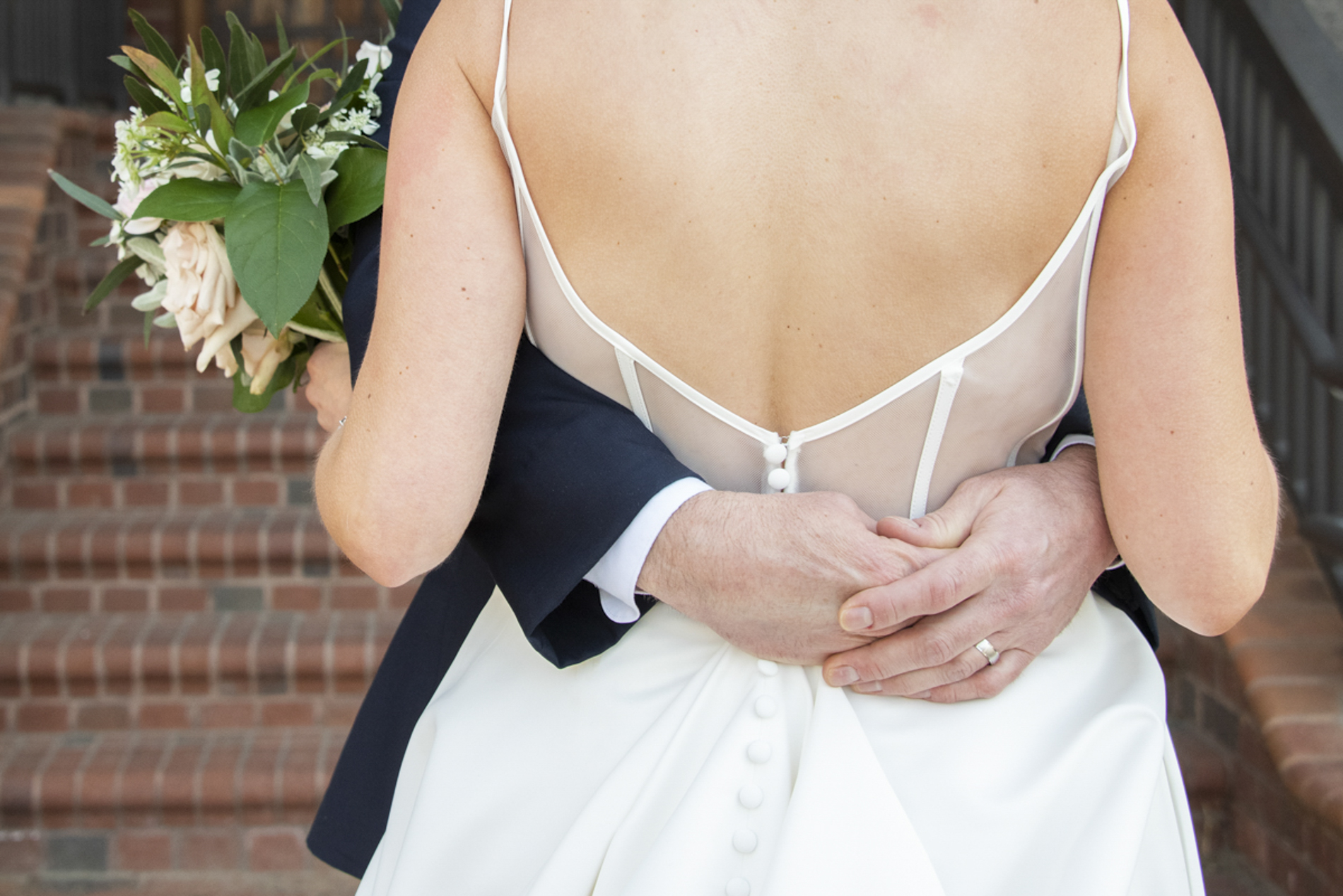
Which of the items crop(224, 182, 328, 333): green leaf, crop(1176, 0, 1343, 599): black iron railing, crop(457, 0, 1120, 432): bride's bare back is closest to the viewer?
crop(457, 0, 1120, 432): bride's bare back

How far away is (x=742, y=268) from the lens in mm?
933

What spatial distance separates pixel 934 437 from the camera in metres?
1.02

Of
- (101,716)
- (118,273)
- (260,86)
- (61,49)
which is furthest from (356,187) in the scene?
→ (61,49)

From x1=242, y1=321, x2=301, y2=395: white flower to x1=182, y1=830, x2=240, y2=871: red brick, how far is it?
234 cm

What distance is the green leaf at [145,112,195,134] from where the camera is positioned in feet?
4.41

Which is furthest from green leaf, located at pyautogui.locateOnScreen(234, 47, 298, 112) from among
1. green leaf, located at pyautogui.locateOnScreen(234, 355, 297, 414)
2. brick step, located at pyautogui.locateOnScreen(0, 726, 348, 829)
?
brick step, located at pyautogui.locateOnScreen(0, 726, 348, 829)

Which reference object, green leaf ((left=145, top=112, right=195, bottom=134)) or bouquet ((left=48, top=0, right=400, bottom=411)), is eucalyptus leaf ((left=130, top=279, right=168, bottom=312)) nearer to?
bouquet ((left=48, top=0, right=400, bottom=411))

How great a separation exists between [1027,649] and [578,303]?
0.54 metres

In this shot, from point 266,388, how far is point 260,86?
0.43 m

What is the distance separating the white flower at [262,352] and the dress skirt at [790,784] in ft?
2.09

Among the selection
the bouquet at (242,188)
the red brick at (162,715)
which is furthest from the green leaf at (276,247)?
the red brick at (162,715)

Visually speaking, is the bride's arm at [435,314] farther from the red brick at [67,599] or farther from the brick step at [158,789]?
the red brick at [67,599]

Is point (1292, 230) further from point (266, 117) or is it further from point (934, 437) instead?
point (266, 117)

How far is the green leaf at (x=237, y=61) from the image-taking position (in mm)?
1428
